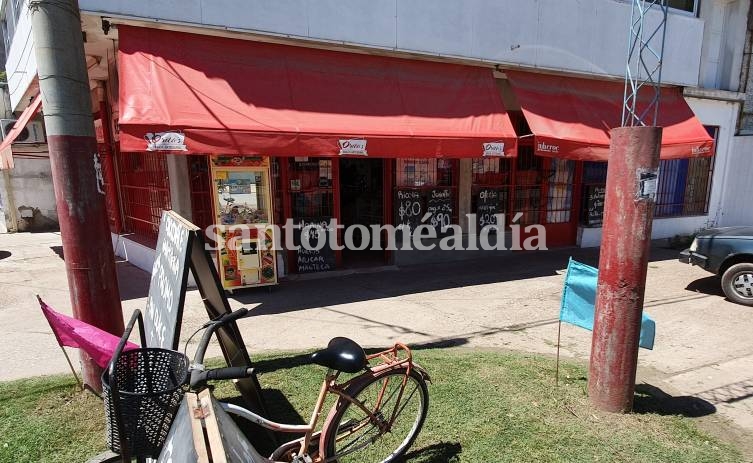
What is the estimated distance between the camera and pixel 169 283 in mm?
2779

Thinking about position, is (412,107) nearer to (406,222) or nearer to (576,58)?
(406,222)

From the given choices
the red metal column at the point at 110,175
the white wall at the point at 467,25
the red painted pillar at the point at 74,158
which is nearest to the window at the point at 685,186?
the white wall at the point at 467,25

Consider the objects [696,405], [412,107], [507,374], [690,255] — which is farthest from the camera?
[412,107]

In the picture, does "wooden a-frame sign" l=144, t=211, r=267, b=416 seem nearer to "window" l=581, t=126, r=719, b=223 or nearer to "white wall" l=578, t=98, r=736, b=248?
"window" l=581, t=126, r=719, b=223

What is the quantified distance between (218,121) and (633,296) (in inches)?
205

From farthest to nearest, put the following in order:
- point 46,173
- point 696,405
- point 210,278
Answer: point 46,173, point 696,405, point 210,278

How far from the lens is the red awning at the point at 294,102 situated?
569 centimetres

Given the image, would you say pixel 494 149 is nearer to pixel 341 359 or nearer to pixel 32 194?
pixel 341 359

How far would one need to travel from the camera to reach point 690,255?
7.07 meters

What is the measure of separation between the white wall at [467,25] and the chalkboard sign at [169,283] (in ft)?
14.7

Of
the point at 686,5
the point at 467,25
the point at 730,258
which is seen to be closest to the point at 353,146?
the point at 467,25

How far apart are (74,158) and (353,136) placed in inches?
158

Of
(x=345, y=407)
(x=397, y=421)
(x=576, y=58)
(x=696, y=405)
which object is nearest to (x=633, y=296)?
(x=696, y=405)

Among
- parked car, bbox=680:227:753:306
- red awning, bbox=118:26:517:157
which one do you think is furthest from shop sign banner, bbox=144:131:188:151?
parked car, bbox=680:227:753:306
